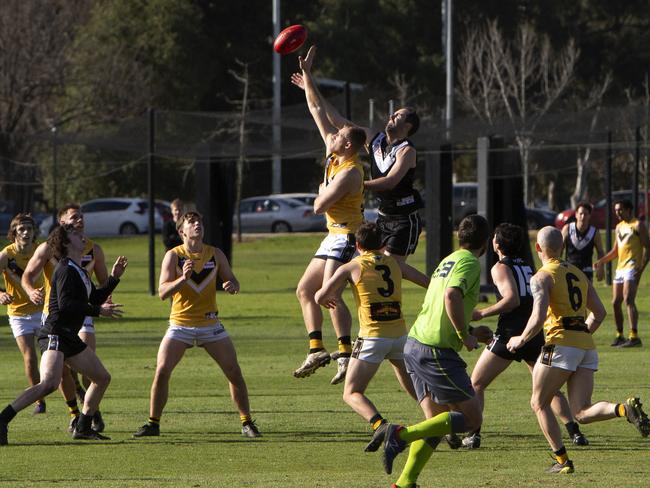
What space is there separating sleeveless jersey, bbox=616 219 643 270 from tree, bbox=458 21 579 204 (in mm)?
34465

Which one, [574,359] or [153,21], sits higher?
[153,21]

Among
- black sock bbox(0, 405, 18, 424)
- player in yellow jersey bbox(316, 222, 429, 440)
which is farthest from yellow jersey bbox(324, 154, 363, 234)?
black sock bbox(0, 405, 18, 424)

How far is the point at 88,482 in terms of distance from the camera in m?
10.4

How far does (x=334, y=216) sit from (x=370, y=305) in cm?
135

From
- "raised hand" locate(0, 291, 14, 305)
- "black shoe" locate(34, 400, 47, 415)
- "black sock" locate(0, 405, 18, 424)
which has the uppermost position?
"raised hand" locate(0, 291, 14, 305)

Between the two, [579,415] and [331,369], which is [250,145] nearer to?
[331,369]

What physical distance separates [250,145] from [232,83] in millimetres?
35630

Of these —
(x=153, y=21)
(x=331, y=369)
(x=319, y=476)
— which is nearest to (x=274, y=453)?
(x=319, y=476)

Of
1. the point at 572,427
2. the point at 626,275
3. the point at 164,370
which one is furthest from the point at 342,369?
the point at 626,275

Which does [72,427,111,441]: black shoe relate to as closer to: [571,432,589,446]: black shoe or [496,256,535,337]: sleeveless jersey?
[496,256,535,337]: sleeveless jersey

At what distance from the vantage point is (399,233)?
41.0 ft

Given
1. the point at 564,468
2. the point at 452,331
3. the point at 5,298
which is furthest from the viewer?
the point at 5,298

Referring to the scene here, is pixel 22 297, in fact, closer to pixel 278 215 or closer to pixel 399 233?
pixel 399 233

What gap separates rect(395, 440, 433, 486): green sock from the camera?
29.4ft
